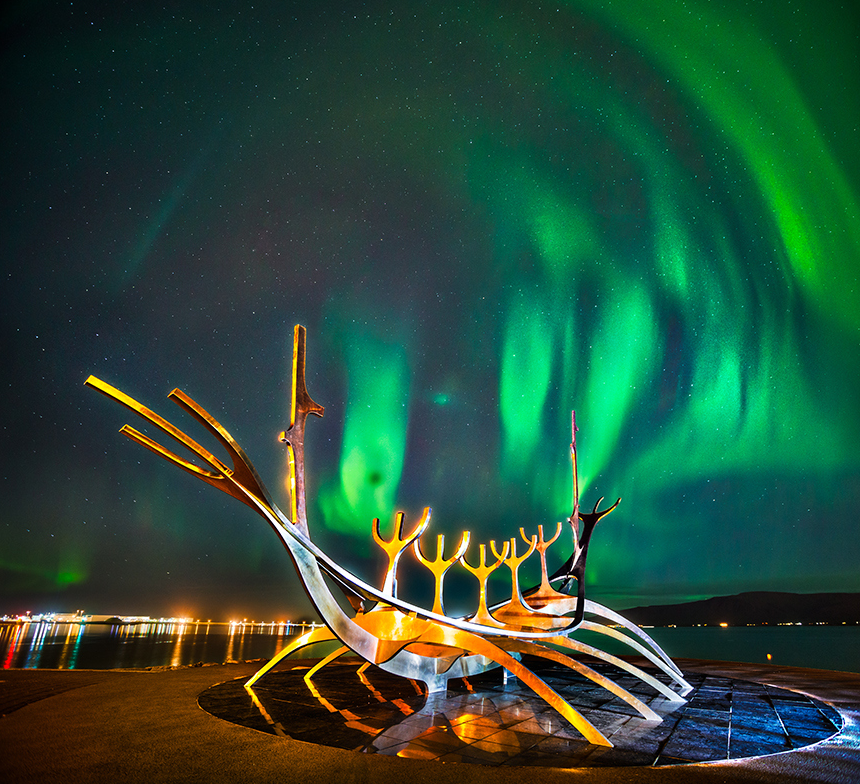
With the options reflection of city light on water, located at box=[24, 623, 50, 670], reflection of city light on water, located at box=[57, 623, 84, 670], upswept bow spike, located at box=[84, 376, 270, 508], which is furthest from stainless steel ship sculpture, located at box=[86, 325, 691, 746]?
reflection of city light on water, located at box=[57, 623, 84, 670]

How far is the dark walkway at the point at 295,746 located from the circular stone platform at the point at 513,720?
5cm

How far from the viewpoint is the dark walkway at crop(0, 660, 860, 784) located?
18.9ft

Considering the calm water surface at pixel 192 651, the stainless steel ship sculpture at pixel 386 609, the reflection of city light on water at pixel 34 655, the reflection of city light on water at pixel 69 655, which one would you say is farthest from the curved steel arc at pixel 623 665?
the calm water surface at pixel 192 651

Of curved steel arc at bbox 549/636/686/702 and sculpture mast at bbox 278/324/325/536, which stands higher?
sculpture mast at bbox 278/324/325/536

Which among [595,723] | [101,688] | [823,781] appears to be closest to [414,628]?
[595,723]

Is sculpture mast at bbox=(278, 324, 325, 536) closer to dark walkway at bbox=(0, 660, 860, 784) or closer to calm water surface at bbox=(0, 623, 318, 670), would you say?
dark walkway at bbox=(0, 660, 860, 784)

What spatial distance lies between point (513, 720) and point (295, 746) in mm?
3737

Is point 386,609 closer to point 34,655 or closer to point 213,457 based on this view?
point 213,457

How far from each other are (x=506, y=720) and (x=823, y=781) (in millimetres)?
4265

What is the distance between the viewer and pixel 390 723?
27.1 feet

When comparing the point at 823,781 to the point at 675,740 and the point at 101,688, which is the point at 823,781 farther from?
the point at 101,688

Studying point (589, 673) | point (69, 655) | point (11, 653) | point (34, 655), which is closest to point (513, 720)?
point (589, 673)

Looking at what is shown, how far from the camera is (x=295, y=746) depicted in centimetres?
675

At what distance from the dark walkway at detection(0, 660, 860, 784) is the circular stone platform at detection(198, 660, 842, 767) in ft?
0.18
